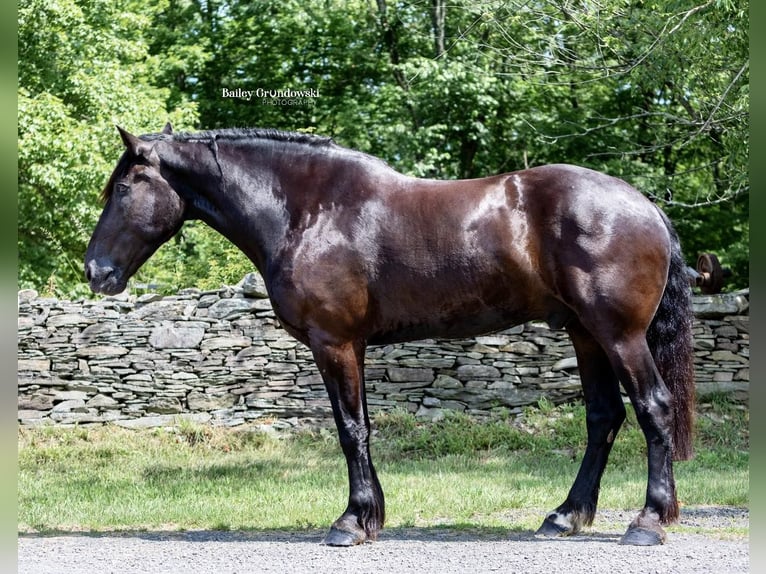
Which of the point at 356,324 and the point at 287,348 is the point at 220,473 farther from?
the point at 356,324

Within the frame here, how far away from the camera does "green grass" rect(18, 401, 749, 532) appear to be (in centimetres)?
717

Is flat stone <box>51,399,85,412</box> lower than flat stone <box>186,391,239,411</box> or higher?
lower

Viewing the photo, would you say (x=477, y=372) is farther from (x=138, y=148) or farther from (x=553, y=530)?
(x=138, y=148)

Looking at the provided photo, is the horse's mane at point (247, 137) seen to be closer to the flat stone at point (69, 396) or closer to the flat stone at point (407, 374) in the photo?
the flat stone at point (407, 374)

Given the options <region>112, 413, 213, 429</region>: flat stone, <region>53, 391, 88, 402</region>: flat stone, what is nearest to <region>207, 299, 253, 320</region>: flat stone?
<region>112, 413, 213, 429</region>: flat stone

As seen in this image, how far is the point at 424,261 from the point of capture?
5.50 meters

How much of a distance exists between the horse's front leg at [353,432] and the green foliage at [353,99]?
697cm

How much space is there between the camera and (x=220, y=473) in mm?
9562

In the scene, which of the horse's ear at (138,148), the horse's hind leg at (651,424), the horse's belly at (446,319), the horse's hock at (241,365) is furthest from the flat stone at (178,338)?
the horse's hind leg at (651,424)

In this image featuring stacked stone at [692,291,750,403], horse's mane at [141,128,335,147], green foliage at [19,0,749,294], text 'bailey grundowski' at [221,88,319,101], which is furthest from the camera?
green foliage at [19,0,749,294]

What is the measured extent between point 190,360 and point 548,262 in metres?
7.72

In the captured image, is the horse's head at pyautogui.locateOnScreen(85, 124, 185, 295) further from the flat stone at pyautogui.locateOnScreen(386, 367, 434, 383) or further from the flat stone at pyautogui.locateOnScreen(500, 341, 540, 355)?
the flat stone at pyautogui.locateOnScreen(500, 341, 540, 355)

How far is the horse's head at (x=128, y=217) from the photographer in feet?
19.0

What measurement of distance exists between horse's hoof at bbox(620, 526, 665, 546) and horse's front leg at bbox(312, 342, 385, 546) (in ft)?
4.80
